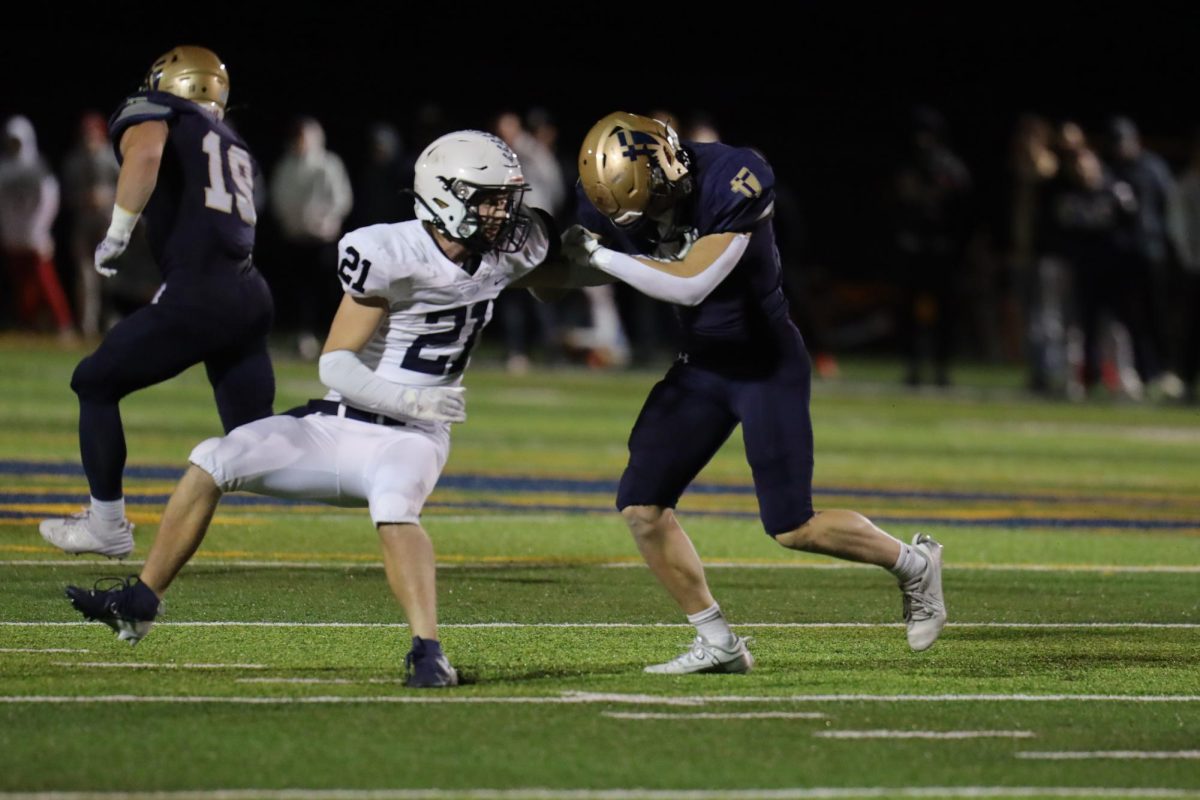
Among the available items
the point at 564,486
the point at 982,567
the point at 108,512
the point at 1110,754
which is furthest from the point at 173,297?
the point at 564,486

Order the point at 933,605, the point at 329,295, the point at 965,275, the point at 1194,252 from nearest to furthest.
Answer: the point at 933,605 → the point at 1194,252 → the point at 329,295 → the point at 965,275

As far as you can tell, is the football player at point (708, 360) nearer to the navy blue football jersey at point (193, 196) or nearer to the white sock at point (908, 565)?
the white sock at point (908, 565)

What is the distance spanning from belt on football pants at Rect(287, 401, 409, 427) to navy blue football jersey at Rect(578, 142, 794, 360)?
0.86 metres

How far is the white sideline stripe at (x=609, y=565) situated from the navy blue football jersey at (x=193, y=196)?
1.38 meters

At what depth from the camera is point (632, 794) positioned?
15.1 ft

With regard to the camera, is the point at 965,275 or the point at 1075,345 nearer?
the point at 1075,345

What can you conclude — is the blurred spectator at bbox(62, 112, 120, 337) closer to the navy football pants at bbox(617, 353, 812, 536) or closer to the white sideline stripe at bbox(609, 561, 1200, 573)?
the white sideline stripe at bbox(609, 561, 1200, 573)

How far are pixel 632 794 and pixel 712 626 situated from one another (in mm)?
1644

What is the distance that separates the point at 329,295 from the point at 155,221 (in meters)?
14.6

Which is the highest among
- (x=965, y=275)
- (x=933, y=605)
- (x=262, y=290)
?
(x=262, y=290)

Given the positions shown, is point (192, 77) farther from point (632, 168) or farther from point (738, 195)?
point (738, 195)

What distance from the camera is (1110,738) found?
17.6 feet

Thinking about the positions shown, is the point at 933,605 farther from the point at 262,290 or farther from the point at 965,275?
the point at 965,275

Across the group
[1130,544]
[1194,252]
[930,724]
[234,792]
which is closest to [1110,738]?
[930,724]
